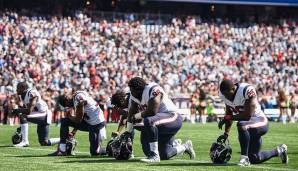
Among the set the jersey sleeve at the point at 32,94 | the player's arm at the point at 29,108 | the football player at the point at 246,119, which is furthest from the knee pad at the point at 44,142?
the football player at the point at 246,119

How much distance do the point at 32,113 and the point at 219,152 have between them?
22.2ft

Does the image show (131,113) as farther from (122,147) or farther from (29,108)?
(29,108)

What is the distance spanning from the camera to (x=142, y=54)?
140 ft

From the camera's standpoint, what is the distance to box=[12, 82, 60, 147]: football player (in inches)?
735

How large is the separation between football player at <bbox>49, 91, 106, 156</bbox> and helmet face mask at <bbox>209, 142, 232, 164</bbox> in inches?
114

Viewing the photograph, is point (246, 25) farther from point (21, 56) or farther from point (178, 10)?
point (21, 56)

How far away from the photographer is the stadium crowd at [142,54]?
123 feet

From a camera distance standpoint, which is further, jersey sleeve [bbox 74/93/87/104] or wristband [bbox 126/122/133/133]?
jersey sleeve [bbox 74/93/87/104]

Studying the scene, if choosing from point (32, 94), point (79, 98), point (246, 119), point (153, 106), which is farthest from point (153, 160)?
point (32, 94)

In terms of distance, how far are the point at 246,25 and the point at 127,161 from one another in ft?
124

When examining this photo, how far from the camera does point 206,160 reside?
14.8 metres

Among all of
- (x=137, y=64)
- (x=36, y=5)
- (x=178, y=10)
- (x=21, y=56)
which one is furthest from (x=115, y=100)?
(x=178, y=10)

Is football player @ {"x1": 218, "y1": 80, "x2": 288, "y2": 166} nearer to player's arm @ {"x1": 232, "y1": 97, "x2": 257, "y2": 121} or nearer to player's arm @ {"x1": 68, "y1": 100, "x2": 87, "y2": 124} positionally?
player's arm @ {"x1": 232, "y1": 97, "x2": 257, "y2": 121}

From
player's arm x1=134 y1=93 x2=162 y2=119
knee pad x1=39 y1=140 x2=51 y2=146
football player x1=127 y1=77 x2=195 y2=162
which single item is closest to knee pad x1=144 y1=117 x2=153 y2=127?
football player x1=127 y1=77 x2=195 y2=162
